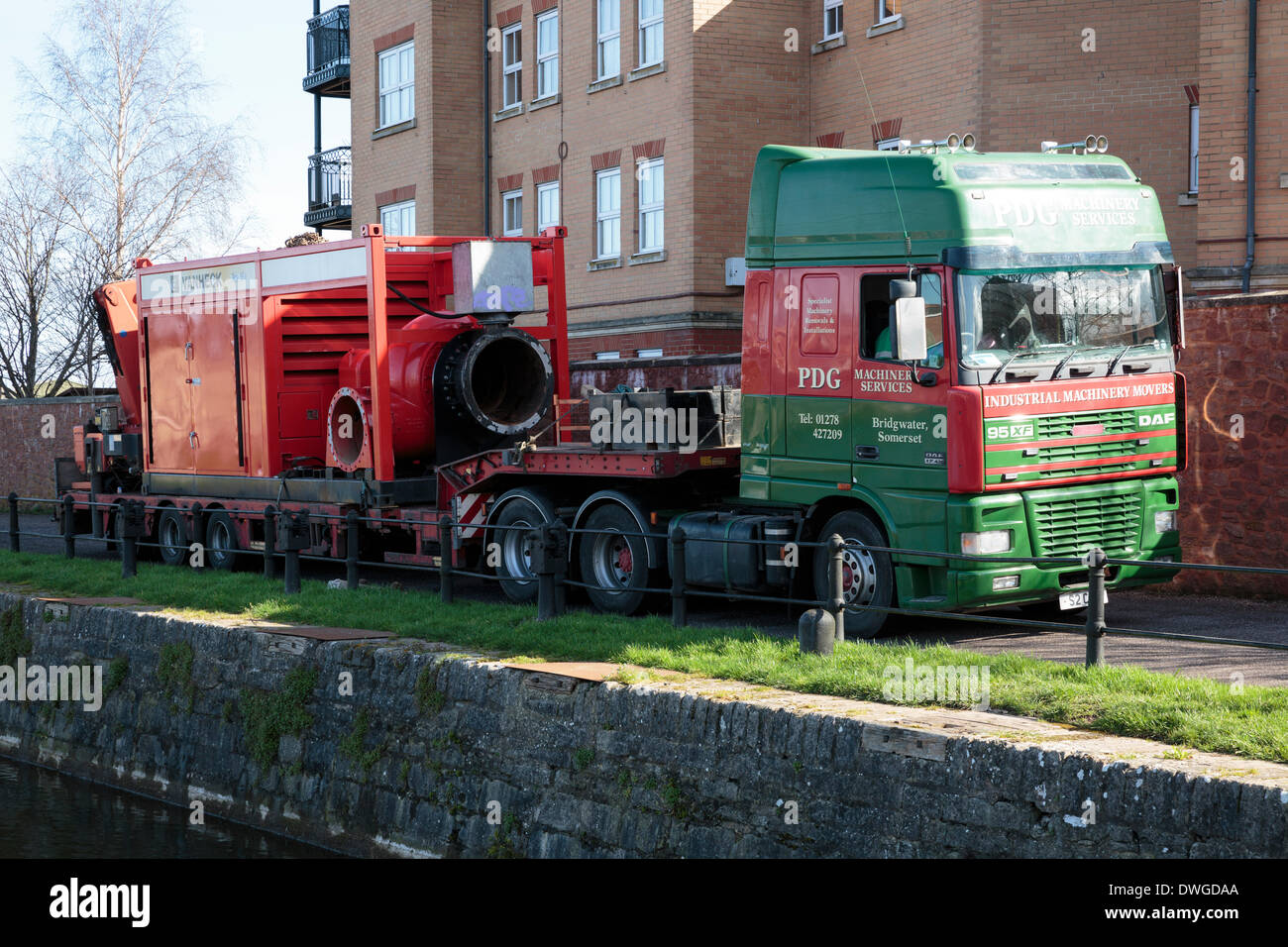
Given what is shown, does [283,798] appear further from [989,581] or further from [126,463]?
[126,463]

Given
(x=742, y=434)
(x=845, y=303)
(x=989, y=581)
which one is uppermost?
(x=845, y=303)

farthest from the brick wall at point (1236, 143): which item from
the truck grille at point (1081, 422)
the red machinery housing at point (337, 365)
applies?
the red machinery housing at point (337, 365)

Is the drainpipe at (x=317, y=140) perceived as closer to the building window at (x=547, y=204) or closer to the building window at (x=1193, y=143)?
the building window at (x=547, y=204)

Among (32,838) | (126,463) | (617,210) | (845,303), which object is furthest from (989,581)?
(617,210)

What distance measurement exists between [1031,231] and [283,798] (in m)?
7.01

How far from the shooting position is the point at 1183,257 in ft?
67.1

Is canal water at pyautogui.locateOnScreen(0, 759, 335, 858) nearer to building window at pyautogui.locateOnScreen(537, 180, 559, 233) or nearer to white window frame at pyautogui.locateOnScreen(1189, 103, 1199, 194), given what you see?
white window frame at pyautogui.locateOnScreen(1189, 103, 1199, 194)

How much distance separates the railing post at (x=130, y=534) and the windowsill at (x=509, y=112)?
13.9 metres

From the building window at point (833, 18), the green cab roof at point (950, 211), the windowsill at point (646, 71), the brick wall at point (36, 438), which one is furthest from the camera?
the brick wall at point (36, 438)

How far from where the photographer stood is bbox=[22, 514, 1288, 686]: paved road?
1029 cm

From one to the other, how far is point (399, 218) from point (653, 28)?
8.37m

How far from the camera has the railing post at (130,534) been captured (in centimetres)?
1700

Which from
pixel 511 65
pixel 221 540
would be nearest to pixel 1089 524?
pixel 221 540

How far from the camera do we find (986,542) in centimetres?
1128
